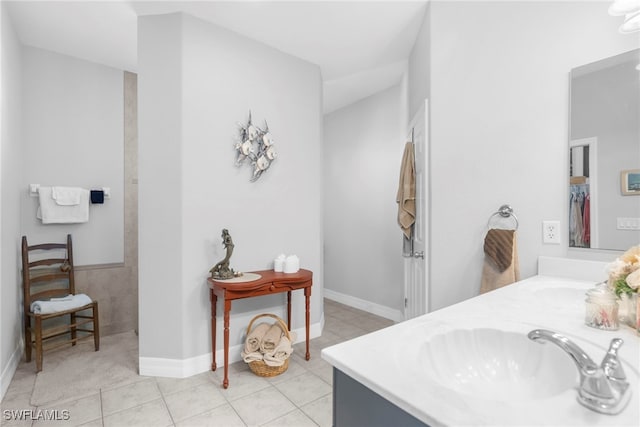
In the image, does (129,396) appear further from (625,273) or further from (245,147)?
(625,273)

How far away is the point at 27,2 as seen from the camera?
7.57 feet

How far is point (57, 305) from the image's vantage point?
8.51 feet

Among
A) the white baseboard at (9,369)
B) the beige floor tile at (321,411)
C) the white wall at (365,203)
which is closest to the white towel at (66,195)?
the white baseboard at (9,369)

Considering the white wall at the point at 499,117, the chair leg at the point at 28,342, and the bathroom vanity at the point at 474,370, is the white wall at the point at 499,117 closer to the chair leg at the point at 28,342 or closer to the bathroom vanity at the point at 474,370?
the bathroom vanity at the point at 474,370

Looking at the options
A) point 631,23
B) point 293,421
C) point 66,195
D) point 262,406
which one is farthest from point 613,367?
point 66,195

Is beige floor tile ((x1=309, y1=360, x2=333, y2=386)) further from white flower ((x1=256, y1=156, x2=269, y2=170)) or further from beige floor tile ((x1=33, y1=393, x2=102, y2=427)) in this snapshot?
white flower ((x1=256, y1=156, x2=269, y2=170))

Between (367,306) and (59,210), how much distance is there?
3.23m

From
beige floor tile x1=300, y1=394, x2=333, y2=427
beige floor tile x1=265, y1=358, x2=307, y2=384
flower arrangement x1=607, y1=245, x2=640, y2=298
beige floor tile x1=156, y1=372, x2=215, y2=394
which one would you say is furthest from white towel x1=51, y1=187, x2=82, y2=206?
flower arrangement x1=607, y1=245, x2=640, y2=298

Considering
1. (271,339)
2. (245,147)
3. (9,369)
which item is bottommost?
(9,369)

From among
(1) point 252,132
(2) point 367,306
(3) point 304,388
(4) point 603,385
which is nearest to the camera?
(4) point 603,385

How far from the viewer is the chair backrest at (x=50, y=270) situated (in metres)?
2.84

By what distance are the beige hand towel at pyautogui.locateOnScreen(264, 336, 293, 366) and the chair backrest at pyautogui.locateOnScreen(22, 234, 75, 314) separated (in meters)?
1.93

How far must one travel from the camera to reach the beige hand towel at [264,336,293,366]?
2.36 meters

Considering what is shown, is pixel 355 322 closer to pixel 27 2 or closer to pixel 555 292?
pixel 555 292
